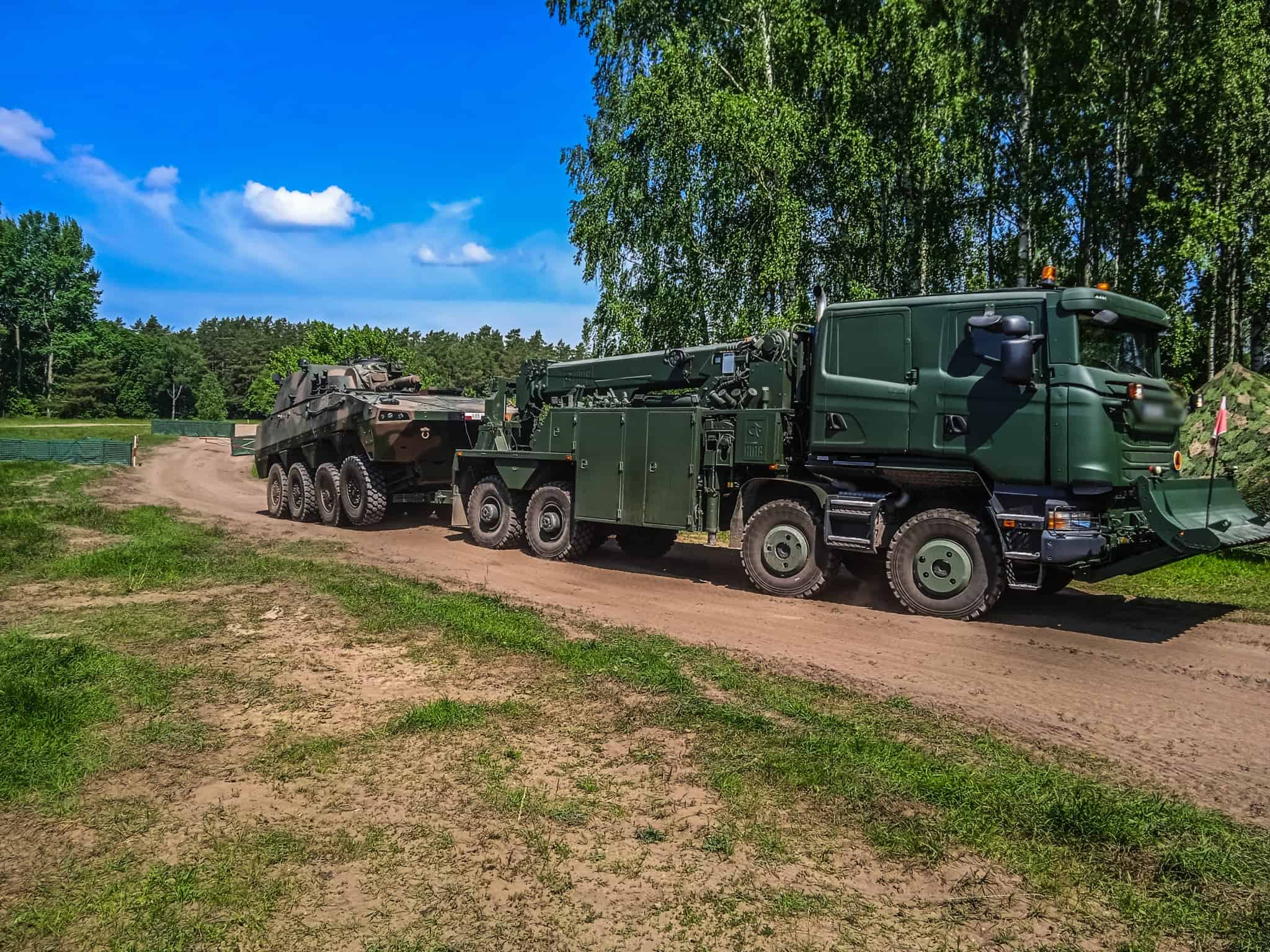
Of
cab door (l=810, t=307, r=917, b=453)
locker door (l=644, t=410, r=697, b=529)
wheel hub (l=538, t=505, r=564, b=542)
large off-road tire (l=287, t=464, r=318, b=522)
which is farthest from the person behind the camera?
large off-road tire (l=287, t=464, r=318, b=522)

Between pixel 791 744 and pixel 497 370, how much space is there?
366ft

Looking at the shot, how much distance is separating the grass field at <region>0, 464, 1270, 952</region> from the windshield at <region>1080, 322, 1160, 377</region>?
4483 millimetres

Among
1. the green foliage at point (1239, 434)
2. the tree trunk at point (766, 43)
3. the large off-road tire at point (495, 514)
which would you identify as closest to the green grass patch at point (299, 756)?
the large off-road tire at point (495, 514)

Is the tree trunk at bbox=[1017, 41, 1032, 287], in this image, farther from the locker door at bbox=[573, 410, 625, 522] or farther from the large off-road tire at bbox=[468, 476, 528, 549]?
the large off-road tire at bbox=[468, 476, 528, 549]

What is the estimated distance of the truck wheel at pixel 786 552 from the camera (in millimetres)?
10289

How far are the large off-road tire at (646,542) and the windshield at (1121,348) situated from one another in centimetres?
639

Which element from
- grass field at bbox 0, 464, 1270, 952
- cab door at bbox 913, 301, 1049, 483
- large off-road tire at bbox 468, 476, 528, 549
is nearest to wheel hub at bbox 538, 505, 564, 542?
large off-road tire at bbox 468, 476, 528, 549

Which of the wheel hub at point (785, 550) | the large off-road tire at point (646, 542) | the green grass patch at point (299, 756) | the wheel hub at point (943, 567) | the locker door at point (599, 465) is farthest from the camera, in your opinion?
the large off-road tire at point (646, 542)

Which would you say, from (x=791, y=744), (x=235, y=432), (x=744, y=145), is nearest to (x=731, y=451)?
(x=791, y=744)

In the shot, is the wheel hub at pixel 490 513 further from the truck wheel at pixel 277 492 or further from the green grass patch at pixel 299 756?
the green grass patch at pixel 299 756

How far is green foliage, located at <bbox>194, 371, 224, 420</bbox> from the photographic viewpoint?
305 ft

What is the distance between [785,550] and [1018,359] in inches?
130

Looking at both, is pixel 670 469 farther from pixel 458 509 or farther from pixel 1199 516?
pixel 1199 516

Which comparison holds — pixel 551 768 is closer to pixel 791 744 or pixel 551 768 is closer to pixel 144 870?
pixel 791 744
